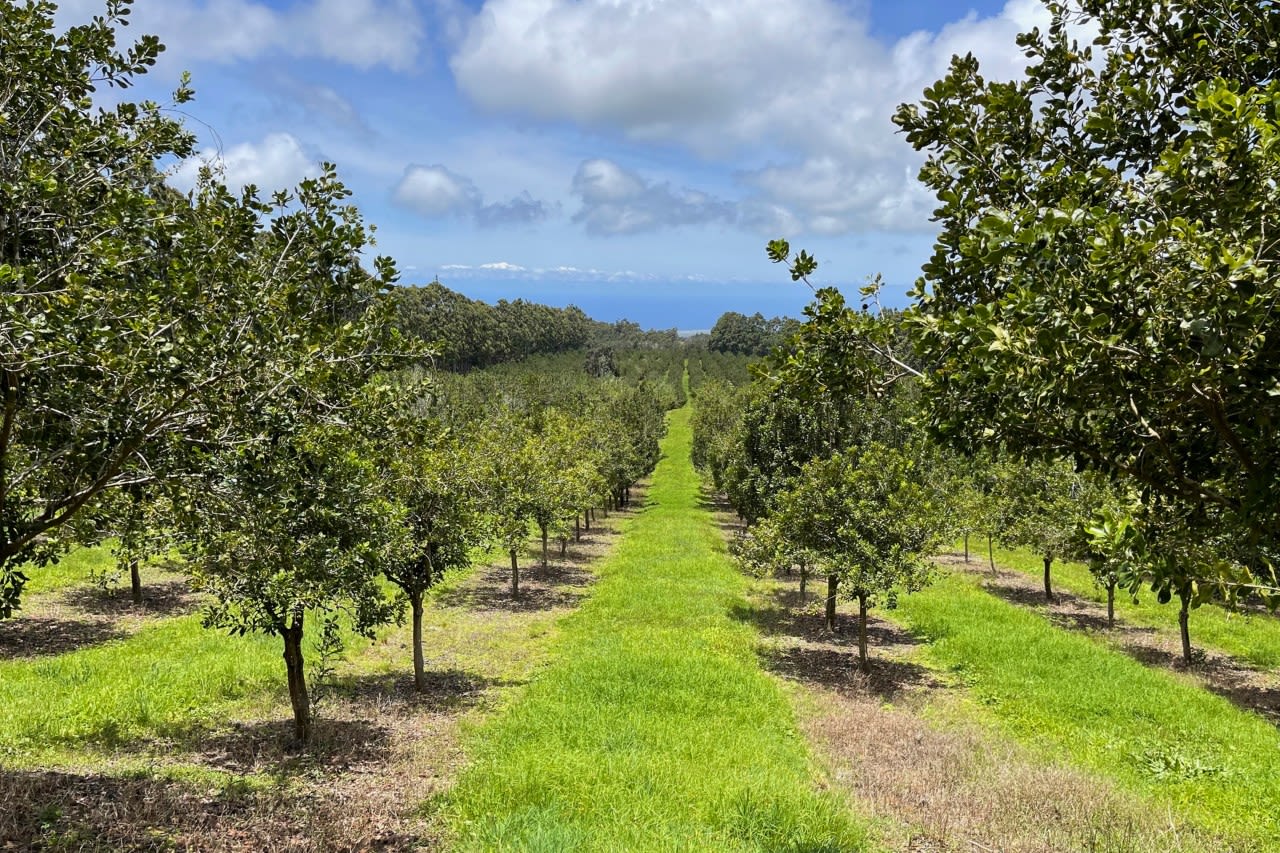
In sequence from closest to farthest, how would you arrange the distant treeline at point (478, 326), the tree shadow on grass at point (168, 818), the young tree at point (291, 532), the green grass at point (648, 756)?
the young tree at point (291, 532) → the tree shadow on grass at point (168, 818) → the green grass at point (648, 756) → the distant treeline at point (478, 326)

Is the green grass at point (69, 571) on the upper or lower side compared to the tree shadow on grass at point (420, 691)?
upper

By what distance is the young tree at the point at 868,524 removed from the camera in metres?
18.9

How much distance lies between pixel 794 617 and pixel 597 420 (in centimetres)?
3372

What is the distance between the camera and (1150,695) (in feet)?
58.0

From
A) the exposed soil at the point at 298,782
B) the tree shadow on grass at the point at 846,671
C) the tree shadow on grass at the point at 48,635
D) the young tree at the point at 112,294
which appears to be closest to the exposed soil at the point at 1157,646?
the tree shadow on grass at the point at 846,671

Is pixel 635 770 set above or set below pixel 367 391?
below

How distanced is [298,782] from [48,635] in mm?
12630

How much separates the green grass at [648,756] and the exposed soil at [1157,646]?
12.6 m

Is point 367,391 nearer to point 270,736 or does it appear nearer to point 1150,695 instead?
point 270,736

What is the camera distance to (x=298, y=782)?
1136 centimetres

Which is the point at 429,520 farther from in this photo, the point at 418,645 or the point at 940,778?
the point at 940,778

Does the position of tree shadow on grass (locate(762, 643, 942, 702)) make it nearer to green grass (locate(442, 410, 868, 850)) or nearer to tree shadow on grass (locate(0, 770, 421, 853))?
green grass (locate(442, 410, 868, 850))

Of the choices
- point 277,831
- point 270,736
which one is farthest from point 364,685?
point 277,831

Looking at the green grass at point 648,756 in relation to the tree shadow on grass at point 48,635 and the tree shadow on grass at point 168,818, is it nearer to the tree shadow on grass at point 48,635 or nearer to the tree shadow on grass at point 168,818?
the tree shadow on grass at point 168,818
